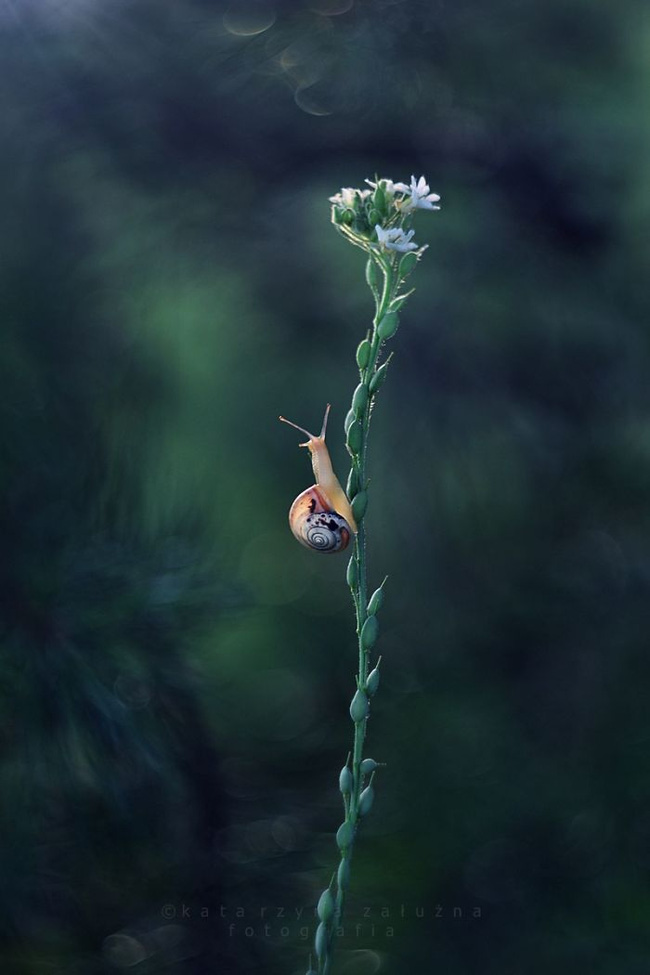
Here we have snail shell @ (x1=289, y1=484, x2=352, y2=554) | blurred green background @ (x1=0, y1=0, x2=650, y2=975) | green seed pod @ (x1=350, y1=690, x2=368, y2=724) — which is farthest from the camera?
blurred green background @ (x1=0, y1=0, x2=650, y2=975)

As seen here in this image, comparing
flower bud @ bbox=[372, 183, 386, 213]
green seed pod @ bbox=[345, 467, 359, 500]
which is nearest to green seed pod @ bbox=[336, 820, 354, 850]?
green seed pod @ bbox=[345, 467, 359, 500]

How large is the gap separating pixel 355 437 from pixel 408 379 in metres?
0.46

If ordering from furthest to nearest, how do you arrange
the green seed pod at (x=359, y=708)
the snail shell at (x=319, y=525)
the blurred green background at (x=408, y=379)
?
the blurred green background at (x=408, y=379) → the snail shell at (x=319, y=525) → the green seed pod at (x=359, y=708)

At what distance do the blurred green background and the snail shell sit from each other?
23 centimetres

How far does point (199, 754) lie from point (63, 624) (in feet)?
0.43

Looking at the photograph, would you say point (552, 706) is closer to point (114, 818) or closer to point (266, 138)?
point (114, 818)

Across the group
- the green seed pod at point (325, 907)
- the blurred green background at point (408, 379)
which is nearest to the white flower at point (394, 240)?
the green seed pod at point (325, 907)

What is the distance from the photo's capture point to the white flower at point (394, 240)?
1.17 ft

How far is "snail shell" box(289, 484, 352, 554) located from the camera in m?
0.48

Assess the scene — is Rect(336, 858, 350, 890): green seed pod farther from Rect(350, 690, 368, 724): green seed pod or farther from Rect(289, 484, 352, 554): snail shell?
Rect(289, 484, 352, 554): snail shell

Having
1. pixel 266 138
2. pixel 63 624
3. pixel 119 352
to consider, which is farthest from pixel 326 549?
pixel 266 138

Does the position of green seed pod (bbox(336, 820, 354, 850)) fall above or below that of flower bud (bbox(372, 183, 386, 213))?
below

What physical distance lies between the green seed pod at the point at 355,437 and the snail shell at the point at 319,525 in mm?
143

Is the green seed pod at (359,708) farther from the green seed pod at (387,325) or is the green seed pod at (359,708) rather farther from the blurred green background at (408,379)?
the blurred green background at (408,379)
